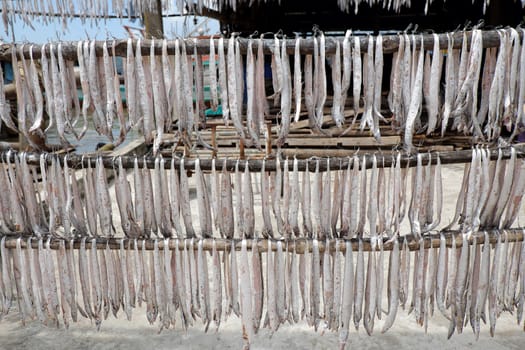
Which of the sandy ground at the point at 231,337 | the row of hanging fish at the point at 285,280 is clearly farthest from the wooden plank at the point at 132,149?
the row of hanging fish at the point at 285,280

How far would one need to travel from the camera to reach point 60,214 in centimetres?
207

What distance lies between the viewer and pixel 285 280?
2.07 meters

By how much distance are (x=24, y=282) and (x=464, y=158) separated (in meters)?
2.25

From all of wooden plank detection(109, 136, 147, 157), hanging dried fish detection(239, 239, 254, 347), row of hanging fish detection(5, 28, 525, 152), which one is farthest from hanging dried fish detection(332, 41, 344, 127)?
wooden plank detection(109, 136, 147, 157)

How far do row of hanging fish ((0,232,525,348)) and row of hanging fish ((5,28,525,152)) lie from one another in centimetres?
57

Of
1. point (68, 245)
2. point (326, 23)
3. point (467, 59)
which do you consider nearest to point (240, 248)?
point (68, 245)

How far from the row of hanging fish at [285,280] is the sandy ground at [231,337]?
0.33 metres

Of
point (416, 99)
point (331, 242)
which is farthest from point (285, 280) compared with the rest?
point (416, 99)

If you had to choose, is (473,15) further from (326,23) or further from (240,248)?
(240,248)

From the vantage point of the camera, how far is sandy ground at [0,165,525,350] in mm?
Result: 2354

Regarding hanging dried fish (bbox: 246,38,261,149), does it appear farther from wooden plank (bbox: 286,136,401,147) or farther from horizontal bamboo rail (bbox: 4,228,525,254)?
wooden plank (bbox: 286,136,401,147)

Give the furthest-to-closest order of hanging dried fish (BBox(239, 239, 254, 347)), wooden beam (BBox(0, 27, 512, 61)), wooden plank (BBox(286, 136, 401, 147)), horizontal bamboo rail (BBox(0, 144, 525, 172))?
wooden plank (BBox(286, 136, 401, 147)) → hanging dried fish (BBox(239, 239, 254, 347)) → horizontal bamboo rail (BBox(0, 144, 525, 172)) → wooden beam (BBox(0, 27, 512, 61))

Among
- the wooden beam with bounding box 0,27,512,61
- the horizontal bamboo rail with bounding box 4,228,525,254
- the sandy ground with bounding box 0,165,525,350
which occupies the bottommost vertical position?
the sandy ground with bounding box 0,165,525,350

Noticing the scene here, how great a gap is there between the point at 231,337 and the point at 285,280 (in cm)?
65
